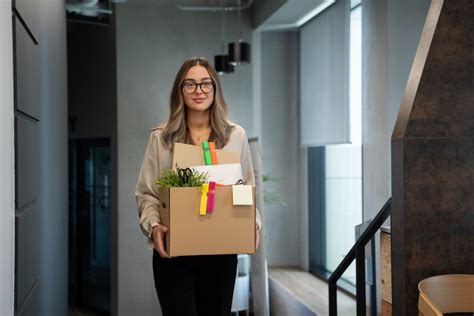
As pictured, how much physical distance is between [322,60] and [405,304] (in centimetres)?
379

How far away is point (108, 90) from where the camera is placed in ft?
20.7

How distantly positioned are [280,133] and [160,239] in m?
4.66

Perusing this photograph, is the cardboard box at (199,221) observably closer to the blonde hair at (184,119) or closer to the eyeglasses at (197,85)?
the blonde hair at (184,119)

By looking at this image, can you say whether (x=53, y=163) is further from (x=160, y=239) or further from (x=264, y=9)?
(x=264, y=9)

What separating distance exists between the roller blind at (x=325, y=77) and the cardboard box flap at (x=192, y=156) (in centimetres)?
327

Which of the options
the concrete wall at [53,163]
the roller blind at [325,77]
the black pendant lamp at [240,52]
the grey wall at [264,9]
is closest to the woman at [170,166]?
the concrete wall at [53,163]

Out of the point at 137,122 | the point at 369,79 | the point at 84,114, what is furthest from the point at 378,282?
the point at 84,114

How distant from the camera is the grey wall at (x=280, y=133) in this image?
21.5 ft

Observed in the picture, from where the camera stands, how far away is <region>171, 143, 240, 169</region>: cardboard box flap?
202 cm

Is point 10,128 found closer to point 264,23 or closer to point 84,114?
point 264,23

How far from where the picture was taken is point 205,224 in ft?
6.55

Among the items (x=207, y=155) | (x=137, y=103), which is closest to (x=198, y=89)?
(x=207, y=155)

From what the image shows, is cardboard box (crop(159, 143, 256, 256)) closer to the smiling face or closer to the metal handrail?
the smiling face

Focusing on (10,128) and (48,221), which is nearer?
(10,128)
